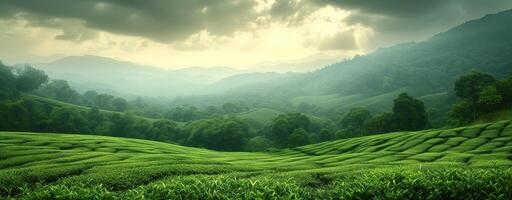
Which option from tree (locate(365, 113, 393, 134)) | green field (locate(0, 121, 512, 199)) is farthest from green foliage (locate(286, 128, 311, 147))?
green field (locate(0, 121, 512, 199))

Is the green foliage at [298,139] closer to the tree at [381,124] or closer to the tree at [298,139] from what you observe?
the tree at [298,139]

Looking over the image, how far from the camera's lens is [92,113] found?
143 m

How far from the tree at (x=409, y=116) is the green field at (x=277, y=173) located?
134ft

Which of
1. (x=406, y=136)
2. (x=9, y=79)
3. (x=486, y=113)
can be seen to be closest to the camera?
(x=406, y=136)

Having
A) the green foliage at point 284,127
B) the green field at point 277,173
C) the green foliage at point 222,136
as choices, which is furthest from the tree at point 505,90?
the green foliage at point 222,136

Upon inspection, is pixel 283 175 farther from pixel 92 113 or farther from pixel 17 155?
pixel 92 113

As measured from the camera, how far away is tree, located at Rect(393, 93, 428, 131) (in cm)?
10356

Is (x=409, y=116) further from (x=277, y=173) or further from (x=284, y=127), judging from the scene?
(x=277, y=173)

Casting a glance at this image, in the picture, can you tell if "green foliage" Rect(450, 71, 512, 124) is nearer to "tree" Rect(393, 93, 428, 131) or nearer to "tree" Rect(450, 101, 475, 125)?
"tree" Rect(450, 101, 475, 125)

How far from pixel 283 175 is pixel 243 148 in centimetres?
8888

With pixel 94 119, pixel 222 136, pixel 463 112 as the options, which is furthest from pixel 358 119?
pixel 94 119

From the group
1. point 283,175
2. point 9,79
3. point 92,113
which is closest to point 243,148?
point 92,113

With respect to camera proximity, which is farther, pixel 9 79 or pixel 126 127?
pixel 9 79

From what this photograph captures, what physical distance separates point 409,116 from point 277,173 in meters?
81.0
